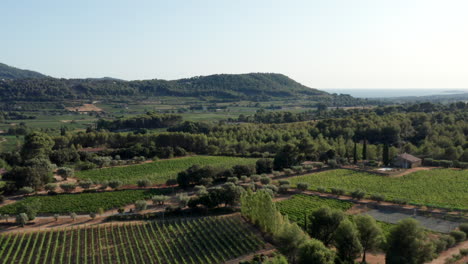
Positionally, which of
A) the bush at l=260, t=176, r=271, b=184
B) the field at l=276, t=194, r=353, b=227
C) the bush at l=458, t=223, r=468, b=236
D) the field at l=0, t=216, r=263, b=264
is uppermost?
the bush at l=458, t=223, r=468, b=236

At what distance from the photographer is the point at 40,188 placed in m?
53.2

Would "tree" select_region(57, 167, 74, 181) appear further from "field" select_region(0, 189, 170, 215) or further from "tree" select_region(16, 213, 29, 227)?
"tree" select_region(16, 213, 29, 227)

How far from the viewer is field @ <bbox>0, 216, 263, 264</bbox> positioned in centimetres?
3159

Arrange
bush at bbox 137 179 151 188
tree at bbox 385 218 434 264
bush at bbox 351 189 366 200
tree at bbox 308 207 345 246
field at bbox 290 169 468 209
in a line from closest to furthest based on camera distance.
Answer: tree at bbox 385 218 434 264
tree at bbox 308 207 345 246
bush at bbox 351 189 366 200
field at bbox 290 169 468 209
bush at bbox 137 179 151 188

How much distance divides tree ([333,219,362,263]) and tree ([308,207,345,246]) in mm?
2524

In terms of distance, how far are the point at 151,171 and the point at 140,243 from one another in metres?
33.2

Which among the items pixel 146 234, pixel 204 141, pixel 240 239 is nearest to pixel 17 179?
pixel 146 234

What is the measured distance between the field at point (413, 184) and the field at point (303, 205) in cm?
501

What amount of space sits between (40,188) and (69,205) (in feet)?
36.6

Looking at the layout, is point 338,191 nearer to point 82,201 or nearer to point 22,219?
point 82,201

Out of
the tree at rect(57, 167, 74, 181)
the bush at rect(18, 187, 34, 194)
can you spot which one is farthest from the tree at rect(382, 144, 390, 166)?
the bush at rect(18, 187, 34, 194)

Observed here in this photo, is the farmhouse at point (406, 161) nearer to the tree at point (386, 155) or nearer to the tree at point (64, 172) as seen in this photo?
the tree at point (386, 155)

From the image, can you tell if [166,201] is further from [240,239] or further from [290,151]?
[290,151]

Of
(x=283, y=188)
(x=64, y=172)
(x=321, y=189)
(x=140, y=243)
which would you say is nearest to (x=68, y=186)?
(x=64, y=172)
